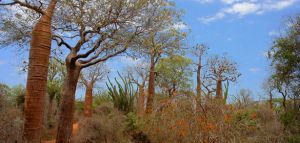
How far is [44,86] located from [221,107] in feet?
14.7

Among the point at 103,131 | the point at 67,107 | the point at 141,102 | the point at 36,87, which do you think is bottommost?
the point at 103,131

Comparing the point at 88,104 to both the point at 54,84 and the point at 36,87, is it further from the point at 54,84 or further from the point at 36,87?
the point at 36,87

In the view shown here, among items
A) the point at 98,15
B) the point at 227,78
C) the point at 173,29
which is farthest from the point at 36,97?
the point at 227,78

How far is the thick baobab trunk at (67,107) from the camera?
10648 millimetres

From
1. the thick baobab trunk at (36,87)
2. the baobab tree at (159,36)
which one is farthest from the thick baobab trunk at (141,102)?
the thick baobab trunk at (36,87)

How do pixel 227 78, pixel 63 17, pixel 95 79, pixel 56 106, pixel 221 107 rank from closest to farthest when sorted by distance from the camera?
1. pixel 221 107
2. pixel 63 17
3. pixel 56 106
4. pixel 95 79
5. pixel 227 78

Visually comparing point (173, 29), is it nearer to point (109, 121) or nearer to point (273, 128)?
point (109, 121)

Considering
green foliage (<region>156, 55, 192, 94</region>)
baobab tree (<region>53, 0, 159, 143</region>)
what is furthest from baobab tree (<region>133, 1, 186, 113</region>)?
green foliage (<region>156, 55, 192, 94</region>)

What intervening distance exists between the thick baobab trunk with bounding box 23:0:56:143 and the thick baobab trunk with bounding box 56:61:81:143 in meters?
3.46

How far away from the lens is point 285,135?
11.5 m

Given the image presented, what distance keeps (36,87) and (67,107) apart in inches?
146

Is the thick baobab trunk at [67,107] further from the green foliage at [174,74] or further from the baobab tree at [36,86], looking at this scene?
the green foliage at [174,74]

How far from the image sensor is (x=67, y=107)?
35.3 feet

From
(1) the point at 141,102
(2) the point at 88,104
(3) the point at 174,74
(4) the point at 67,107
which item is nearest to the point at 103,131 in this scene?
(4) the point at 67,107
